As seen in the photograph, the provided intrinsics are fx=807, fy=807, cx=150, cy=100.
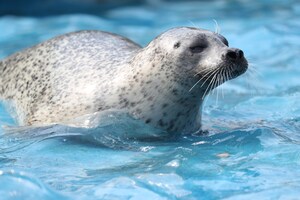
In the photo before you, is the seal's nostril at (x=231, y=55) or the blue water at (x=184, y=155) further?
the seal's nostril at (x=231, y=55)

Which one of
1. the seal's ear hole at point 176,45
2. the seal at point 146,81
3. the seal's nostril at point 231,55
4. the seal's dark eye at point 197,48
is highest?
the seal's ear hole at point 176,45

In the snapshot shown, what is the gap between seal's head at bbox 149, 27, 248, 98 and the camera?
6207 mm

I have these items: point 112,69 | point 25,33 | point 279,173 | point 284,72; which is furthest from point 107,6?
point 279,173

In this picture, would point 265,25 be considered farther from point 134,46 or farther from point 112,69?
point 112,69

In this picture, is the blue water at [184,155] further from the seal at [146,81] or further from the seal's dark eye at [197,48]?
the seal's dark eye at [197,48]

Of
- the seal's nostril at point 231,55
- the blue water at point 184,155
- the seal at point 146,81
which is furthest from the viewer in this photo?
the seal at point 146,81

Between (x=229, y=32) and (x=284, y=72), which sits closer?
(x=284, y=72)

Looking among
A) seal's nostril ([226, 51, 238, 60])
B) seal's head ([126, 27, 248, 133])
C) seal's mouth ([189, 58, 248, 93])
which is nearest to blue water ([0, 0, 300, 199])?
seal's head ([126, 27, 248, 133])

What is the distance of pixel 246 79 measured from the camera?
8.99m

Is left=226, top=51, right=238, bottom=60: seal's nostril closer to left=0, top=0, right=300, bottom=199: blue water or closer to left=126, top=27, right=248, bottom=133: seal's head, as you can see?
left=126, top=27, right=248, bottom=133: seal's head

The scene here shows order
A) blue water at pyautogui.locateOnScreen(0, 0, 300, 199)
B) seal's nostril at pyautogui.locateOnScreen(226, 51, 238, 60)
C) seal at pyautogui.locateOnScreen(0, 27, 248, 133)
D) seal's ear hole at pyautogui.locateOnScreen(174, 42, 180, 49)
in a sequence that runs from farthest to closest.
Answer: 1. seal's ear hole at pyautogui.locateOnScreen(174, 42, 180, 49)
2. seal at pyautogui.locateOnScreen(0, 27, 248, 133)
3. seal's nostril at pyautogui.locateOnScreen(226, 51, 238, 60)
4. blue water at pyautogui.locateOnScreen(0, 0, 300, 199)

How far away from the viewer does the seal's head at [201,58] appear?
6.21 m

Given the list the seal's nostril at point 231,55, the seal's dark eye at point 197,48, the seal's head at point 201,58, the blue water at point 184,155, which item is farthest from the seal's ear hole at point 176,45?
the blue water at point 184,155

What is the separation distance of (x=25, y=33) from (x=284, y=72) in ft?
13.2
